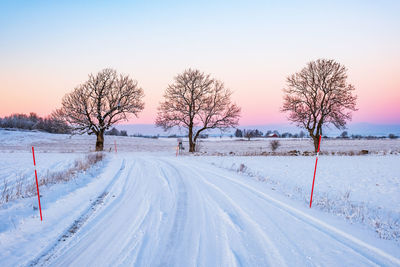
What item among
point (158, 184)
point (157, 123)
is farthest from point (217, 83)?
point (158, 184)

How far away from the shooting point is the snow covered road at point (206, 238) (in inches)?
128

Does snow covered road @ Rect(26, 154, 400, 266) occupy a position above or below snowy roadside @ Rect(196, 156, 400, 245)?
above

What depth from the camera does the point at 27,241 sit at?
3.75m

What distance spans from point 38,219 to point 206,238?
156 inches

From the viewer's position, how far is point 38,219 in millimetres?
4766

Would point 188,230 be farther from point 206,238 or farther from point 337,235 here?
point 337,235

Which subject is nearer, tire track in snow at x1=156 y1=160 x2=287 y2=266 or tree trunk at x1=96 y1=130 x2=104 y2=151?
tire track in snow at x1=156 y1=160 x2=287 y2=266

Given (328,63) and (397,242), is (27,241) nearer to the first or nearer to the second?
(397,242)

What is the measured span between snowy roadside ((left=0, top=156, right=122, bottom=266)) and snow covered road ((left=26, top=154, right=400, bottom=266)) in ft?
1.30

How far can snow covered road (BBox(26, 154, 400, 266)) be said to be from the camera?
3.24m

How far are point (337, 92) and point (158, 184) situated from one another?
80.6 ft

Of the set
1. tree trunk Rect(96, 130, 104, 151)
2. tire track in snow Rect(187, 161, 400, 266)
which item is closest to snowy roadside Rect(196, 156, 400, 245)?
tire track in snow Rect(187, 161, 400, 266)

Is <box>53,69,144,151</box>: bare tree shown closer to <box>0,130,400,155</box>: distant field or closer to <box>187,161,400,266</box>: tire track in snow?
<box>0,130,400,155</box>: distant field

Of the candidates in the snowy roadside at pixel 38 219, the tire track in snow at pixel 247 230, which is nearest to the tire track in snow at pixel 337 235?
the tire track in snow at pixel 247 230
